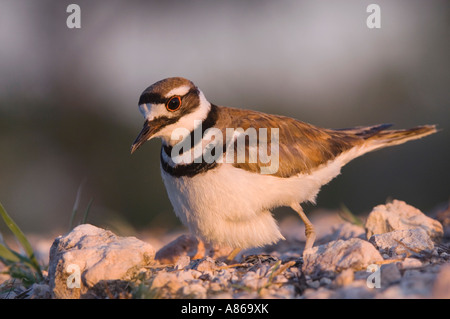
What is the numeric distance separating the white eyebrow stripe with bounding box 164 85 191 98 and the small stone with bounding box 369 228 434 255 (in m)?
1.67

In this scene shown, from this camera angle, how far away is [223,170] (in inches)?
133

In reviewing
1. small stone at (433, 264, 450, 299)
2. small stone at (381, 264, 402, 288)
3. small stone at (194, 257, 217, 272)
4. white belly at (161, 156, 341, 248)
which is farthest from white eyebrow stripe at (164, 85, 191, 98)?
small stone at (433, 264, 450, 299)

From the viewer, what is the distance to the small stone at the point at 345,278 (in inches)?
103

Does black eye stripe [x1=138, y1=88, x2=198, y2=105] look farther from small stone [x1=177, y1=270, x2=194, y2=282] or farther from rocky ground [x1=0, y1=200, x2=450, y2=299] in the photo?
small stone [x1=177, y1=270, x2=194, y2=282]

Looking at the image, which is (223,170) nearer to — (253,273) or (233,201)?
(233,201)

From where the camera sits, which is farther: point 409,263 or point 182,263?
point 182,263

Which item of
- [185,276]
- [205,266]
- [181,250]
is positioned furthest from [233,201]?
[181,250]

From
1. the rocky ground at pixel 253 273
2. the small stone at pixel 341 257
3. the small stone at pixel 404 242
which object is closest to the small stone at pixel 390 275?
the rocky ground at pixel 253 273

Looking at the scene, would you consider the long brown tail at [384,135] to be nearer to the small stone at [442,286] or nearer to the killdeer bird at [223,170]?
the killdeer bird at [223,170]

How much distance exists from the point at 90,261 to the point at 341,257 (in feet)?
4.64

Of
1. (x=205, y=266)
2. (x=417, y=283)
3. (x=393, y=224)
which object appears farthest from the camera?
(x=393, y=224)

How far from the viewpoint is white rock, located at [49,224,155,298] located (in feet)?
8.97

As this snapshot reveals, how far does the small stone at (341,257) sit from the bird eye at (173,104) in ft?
4.58
